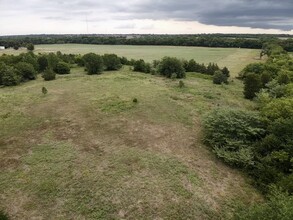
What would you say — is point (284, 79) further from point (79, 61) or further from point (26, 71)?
point (79, 61)

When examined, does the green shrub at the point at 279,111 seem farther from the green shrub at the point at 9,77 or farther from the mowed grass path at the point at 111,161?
the green shrub at the point at 9,77

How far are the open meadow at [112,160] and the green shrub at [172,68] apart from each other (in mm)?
14663

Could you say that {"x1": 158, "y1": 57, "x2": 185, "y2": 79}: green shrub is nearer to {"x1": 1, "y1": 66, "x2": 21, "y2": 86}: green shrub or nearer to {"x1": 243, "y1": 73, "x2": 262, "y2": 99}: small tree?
{"x1": 243, "y1": 73, "x2": 262, "y2": 99}: small tree

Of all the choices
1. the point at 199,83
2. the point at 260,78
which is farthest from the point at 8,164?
the point at 260,78

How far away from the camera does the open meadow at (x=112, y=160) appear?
1730 centimetres

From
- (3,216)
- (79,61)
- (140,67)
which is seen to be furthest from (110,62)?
(3,216)

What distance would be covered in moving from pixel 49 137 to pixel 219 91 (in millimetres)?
27500

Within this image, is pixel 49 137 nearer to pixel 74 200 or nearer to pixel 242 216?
pixel 74 200

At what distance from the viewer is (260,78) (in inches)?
1805

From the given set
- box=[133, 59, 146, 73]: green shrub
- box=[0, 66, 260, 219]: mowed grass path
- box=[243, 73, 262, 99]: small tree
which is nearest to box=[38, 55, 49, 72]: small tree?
box=[133, 59, 146, 73]: green shrub

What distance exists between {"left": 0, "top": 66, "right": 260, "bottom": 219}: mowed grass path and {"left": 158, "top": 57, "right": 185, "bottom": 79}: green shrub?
14.9 metres

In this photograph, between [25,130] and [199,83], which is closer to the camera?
[25,130]

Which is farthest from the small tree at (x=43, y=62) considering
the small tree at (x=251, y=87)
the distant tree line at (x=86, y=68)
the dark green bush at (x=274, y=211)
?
the dark green bush at (x=274, y=211)

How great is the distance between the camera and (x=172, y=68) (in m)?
52.1
